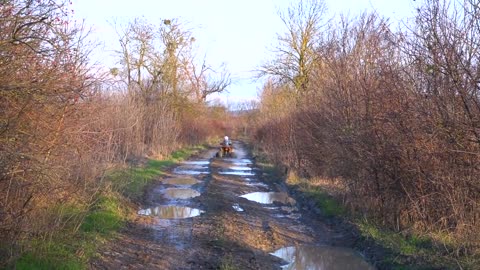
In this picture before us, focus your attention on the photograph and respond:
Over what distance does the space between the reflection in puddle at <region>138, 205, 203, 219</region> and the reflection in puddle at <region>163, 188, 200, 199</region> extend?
2483 millimetres

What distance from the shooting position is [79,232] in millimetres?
11453

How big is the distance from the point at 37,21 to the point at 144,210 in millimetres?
10586

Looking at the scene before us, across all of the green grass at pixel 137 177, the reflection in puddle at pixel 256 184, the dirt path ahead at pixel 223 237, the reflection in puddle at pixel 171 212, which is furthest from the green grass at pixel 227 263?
the reflection in puddle at pixel 256 184

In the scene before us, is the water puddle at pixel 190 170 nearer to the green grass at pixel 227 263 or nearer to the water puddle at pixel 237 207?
the water puddle at pixel 237 207

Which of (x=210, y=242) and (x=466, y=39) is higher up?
(x=466, y=39)

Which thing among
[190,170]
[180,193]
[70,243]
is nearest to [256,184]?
[180,193]

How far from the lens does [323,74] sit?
59.2 ft

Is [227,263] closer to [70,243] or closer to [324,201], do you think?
[70,243]

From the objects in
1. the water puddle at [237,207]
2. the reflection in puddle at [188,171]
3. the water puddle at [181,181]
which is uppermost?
the reflection in puddle at [188,171]

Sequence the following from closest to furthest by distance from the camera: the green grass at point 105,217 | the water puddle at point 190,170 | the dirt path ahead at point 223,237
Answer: the dirt path ahead at point 223,237 < the green grass at point 105,217 < the water puddle at point 190,170

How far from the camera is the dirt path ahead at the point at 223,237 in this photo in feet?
35.9

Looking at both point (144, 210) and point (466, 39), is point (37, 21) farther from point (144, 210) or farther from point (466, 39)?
point (144, 210)

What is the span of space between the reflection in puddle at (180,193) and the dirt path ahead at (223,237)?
0.03m

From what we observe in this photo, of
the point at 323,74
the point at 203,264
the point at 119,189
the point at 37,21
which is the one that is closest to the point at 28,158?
the point at 37,21
